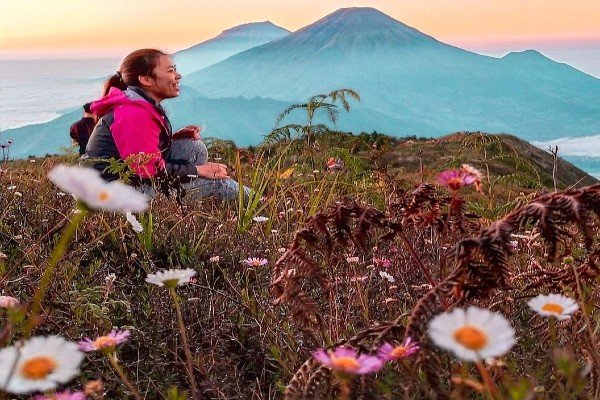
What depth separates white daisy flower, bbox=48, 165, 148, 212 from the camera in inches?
40.2

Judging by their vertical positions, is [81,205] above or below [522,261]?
above

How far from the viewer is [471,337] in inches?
39.6

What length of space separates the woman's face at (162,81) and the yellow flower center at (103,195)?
5.53 metres

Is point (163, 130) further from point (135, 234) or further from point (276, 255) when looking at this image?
point (276, 255)

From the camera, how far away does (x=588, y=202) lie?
1623 mm

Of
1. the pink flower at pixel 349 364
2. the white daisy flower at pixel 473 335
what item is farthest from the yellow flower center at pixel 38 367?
the white daisy flower at pixel 473 335

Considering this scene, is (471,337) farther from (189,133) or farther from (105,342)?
(189,133)

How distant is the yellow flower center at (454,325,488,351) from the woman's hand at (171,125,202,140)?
5.65 metres

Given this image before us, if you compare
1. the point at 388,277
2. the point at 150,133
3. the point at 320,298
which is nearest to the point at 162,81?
the point at 150,133

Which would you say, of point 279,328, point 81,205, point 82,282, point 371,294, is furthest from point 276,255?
point 81,205

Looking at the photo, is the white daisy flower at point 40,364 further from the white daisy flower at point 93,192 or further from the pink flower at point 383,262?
the pink flower at point 383,262

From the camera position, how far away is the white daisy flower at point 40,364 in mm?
1101

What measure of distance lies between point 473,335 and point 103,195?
54 cm

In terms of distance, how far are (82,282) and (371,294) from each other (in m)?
1.19
